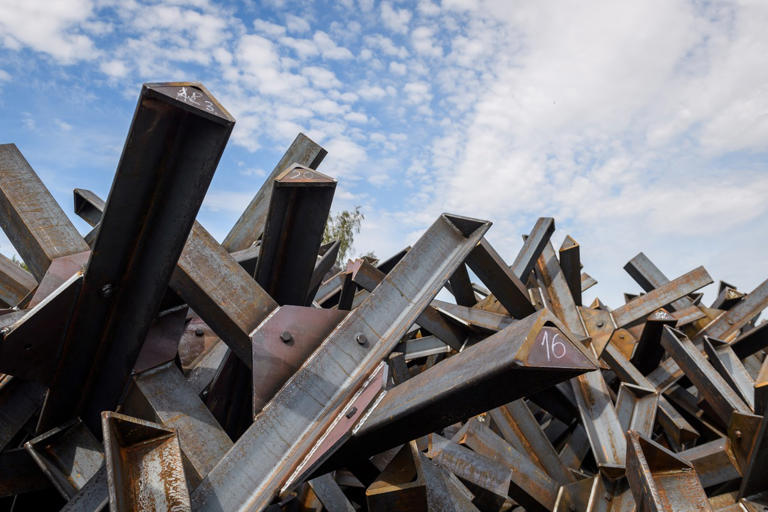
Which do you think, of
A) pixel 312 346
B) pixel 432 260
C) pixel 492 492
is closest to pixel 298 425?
pixel 312 346

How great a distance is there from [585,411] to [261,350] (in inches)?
73.4

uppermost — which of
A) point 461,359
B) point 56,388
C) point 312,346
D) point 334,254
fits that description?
point 461,359

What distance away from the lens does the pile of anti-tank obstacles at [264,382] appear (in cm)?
142

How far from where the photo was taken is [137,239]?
1.72 m

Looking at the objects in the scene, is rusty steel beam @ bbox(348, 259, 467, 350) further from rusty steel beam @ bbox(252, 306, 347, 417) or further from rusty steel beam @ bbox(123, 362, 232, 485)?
rusty steel beam @ bbox(123, 362, 232, 485)

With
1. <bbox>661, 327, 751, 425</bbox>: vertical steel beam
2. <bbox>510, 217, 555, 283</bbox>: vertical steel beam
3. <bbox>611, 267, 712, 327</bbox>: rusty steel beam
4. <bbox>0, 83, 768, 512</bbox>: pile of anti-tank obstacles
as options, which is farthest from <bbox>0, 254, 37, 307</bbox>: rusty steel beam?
<bbox>611, 267, 712, 327</bbox>: rusty steel beam

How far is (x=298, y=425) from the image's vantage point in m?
1.68

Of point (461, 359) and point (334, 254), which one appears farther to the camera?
point (334, 254)

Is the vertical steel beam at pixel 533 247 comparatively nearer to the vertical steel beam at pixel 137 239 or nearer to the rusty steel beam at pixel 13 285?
the vertical steel beam at pixel 137 239

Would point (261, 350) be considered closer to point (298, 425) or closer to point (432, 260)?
point (298, 425)

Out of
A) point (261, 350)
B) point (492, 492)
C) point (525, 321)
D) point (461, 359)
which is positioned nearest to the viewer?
point (525, 321)

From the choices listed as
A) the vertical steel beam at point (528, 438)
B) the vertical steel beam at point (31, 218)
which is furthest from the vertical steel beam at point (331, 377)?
the vertical steel beam at point (31, 218)

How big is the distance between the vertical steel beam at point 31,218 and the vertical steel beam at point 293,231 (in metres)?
0.95

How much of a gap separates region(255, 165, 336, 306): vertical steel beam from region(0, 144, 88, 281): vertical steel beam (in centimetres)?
95
